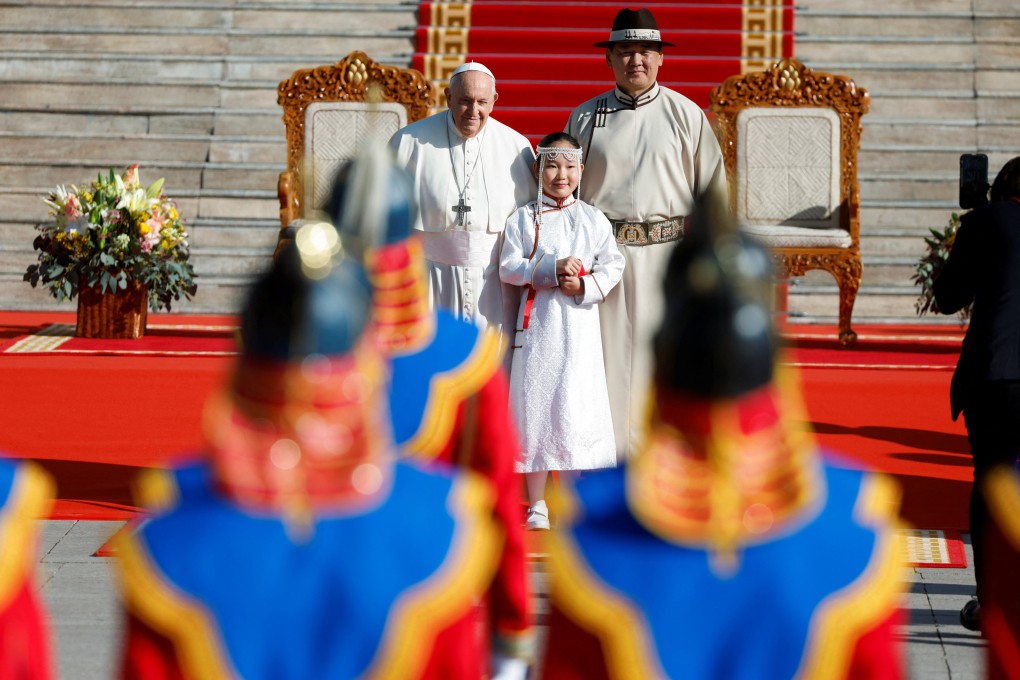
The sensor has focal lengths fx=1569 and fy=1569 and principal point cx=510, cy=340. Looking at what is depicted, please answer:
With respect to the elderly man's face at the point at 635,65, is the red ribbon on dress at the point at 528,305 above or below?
below

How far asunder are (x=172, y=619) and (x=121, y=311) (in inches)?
376

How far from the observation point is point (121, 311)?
11.0 m

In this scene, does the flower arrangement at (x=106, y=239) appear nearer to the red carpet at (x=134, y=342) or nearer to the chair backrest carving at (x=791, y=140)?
the red carpet at (x=134, y=342)

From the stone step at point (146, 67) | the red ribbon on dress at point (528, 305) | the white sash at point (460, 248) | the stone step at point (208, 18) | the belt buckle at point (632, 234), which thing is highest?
the stone step at point (208, 18)

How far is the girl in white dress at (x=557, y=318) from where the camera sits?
5.60 m

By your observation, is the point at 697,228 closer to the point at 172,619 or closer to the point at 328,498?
the point at 328,498

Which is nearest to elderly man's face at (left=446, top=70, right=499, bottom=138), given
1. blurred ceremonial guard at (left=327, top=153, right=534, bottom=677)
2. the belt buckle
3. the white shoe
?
the belt buckle

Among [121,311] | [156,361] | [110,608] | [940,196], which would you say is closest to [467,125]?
[110,608]

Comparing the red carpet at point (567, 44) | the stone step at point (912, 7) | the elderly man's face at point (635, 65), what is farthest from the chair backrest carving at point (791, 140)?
the elderly man's face at point (635, 65)

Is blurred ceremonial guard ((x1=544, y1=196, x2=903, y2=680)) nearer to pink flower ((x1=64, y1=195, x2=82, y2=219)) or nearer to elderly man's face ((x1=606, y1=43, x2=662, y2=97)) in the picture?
elderly man's face ((x1=606, y1=43, x2=662, y2=97))

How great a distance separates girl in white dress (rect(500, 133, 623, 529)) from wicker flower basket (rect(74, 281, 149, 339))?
19.2 ft

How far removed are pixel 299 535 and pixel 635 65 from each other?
15.0 ft

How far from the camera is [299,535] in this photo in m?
1.71

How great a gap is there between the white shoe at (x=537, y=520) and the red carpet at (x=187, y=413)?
1.43 m
